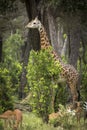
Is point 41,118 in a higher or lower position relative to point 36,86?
lower

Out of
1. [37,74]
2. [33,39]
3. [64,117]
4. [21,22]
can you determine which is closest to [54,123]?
[64,117]

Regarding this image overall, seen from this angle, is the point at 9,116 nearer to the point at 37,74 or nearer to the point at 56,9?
the point at 37,74

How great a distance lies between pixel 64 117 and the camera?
1130 centimetres

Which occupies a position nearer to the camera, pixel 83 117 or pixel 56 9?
pixel 83 117

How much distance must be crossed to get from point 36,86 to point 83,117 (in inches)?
88.5

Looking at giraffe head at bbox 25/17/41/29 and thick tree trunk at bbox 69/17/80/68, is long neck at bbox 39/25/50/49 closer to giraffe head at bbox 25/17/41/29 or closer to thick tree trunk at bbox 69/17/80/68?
giraffe head at bbox 25/17/41/29

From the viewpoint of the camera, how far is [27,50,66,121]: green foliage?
39.8ft

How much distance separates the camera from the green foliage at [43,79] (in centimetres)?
1212

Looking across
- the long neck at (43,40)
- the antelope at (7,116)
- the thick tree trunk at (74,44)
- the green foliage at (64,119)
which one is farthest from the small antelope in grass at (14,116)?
the thick tree trunk at (74,44)

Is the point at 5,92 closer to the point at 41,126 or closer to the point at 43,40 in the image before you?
the point at 41,126

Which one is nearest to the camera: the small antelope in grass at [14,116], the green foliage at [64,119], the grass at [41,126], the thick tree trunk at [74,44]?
the small antelope in grass at [14,116]

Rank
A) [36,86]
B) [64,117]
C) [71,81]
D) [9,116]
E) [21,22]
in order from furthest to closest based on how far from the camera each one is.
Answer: [21,22] → [71,81] → [36,86] → [64,117] → [9,116]

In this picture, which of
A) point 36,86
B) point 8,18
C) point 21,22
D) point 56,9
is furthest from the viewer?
Result: point 21,22

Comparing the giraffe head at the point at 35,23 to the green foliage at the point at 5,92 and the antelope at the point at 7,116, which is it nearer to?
the green foliage at the point at 5,92
